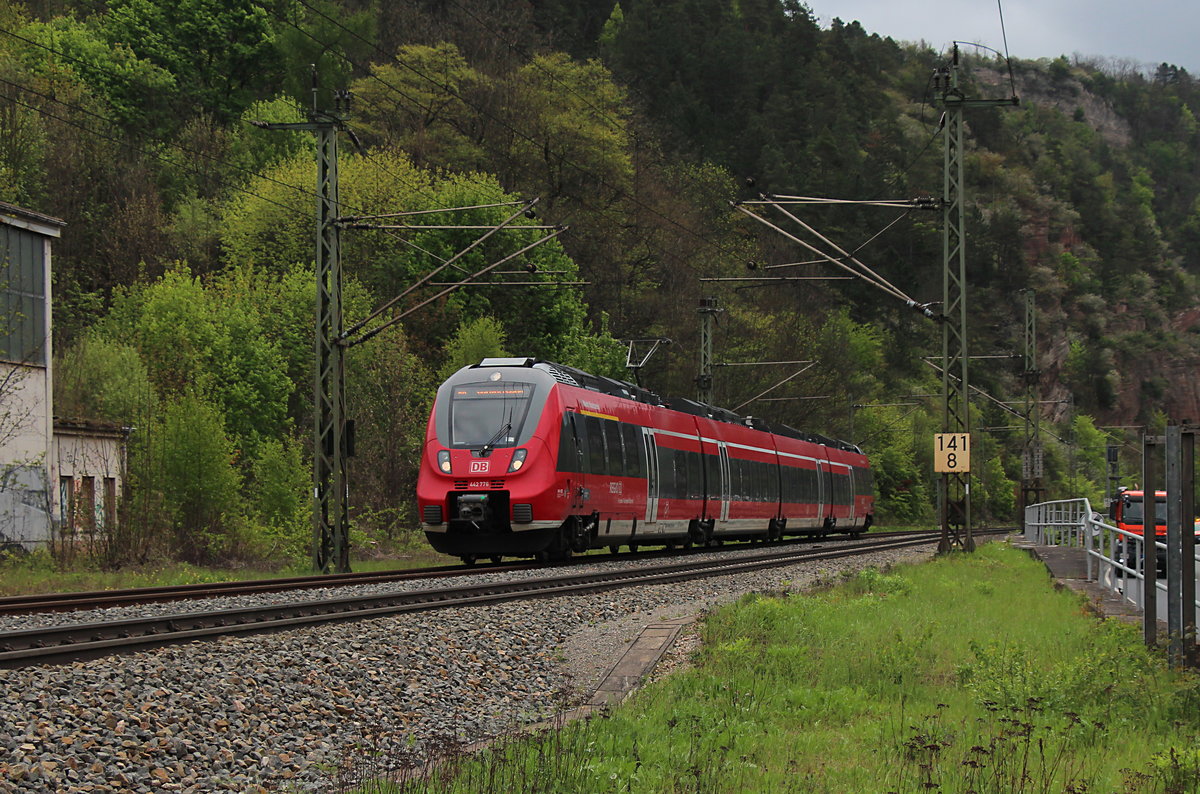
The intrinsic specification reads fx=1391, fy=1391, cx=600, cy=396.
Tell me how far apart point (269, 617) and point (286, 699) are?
15.4ft

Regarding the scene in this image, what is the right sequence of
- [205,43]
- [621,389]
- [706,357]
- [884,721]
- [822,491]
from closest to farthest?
[884,721], [621,389], [706,357], [822,491], [205,43]

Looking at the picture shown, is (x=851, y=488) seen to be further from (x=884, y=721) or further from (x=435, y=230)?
(x=884, y=721)

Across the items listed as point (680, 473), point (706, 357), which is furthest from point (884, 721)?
point (706, 357)

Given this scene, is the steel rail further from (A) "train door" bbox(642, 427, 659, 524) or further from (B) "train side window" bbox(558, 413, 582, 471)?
(A) "train door" bbox(642, 427, 659, 524)

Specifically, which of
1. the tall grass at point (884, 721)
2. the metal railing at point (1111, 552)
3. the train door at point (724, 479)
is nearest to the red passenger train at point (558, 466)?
the train door at point (724, 479)

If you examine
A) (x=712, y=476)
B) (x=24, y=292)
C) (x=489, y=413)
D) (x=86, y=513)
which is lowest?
(x=86, y=513)

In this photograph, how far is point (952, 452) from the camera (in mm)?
29984

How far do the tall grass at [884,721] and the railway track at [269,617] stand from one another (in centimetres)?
354

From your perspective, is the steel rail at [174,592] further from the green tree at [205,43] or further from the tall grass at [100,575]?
the green tree at [205,43]

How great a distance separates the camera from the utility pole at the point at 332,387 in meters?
26.3

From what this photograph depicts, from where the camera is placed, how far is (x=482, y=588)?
1892 cm

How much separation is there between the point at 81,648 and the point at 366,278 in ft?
149

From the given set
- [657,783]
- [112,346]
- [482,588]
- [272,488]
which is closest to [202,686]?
[657,783]

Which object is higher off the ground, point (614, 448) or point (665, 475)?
point (614, 448)
